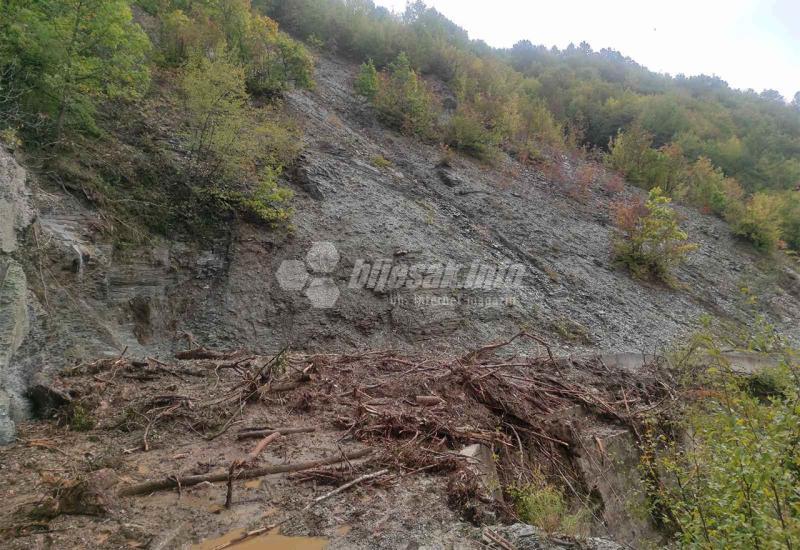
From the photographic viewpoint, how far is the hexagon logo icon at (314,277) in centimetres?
868

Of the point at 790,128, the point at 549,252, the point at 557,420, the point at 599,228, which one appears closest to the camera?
the point at 557,420

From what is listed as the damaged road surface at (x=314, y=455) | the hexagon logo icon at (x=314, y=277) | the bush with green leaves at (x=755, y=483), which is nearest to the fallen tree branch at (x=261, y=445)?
the damaged road surface at (x=314, y=455)

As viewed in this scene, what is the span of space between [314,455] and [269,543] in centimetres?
111

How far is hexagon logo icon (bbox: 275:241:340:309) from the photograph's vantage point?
342 inches

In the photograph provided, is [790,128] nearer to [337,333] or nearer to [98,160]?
[337,333]

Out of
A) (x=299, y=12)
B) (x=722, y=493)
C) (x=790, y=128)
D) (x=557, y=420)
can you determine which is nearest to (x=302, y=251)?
(x=557, y=420)

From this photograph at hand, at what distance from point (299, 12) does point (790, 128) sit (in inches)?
1472

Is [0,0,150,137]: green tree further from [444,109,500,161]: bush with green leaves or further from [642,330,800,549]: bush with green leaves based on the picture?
[444,109,500,161]: bush with green leaves

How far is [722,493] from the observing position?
9.29 ft

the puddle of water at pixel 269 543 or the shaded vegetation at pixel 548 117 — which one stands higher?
the shaded vegetation at pixel 548 117

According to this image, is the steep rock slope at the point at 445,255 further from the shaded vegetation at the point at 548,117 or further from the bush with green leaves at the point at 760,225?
the shaded vegetation at the point at 548,117

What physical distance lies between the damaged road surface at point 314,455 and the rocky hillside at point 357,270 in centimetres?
105

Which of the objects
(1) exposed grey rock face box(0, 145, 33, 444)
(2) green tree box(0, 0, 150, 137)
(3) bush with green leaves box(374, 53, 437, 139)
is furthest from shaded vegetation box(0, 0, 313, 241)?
(3) bush with green leaves box(374, 53, 437, 139)

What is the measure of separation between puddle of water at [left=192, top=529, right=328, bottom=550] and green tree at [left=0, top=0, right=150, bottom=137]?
285 inches
